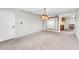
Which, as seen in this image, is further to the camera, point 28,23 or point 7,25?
point 28,23

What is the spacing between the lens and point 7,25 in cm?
149

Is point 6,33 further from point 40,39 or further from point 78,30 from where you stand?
point 78,30

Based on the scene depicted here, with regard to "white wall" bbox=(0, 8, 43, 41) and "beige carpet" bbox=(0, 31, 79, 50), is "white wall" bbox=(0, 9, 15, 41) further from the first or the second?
"beige carpet" bbox=(0, 31, 79, 50)

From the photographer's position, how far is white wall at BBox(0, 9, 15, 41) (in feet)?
4.23

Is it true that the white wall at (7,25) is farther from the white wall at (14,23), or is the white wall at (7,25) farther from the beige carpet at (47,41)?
the beige carpet at (47,41)

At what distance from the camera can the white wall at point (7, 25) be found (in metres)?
1.29

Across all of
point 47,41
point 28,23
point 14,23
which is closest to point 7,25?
point 14,23

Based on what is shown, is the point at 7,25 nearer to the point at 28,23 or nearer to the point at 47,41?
the point at 28,23

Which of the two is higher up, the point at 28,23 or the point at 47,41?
the point at 28,23

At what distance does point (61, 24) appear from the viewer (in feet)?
5.47
